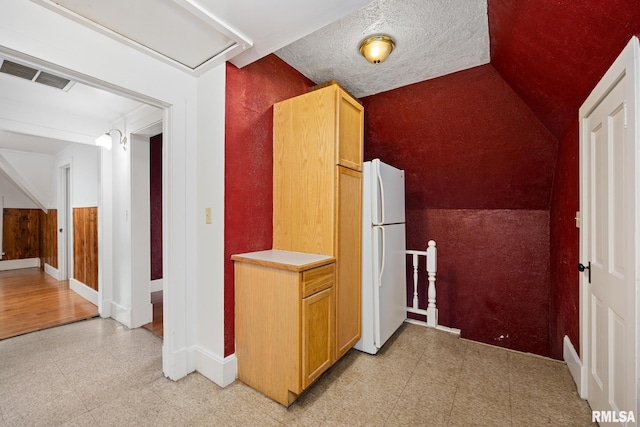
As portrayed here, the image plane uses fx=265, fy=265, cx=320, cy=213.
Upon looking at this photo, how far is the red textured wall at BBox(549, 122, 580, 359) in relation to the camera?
6.54ft

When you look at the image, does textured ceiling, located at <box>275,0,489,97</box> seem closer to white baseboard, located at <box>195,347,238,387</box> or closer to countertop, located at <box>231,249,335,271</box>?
countertop, located at <box>231,249,335,271</box>

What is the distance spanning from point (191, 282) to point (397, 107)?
104 inches

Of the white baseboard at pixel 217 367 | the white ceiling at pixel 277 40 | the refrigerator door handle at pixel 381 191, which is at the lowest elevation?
the white baseboard at pixel 217 367

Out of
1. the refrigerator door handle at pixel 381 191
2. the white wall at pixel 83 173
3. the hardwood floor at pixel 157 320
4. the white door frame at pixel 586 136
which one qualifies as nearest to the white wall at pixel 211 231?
the hardwood floor at pixel 157 320

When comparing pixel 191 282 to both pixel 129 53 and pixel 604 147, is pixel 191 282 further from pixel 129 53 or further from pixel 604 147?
pixel 604 147

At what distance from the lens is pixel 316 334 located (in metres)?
1.76

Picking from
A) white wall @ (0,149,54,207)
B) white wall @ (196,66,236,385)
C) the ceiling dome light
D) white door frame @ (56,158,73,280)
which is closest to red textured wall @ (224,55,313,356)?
white wall @ (196,66,236,385)

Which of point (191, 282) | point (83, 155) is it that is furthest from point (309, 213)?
point (83, 155)

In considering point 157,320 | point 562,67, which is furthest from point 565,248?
point 157,320

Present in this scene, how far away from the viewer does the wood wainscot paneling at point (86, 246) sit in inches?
144

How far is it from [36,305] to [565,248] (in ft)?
19.9

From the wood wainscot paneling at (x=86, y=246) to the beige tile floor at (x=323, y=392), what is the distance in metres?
1.39

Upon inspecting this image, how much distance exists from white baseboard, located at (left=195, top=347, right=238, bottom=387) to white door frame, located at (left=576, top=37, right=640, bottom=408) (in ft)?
7.02

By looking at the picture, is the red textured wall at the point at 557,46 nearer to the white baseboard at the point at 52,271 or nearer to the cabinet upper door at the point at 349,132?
the cabinet upper door at the point at 349,132
